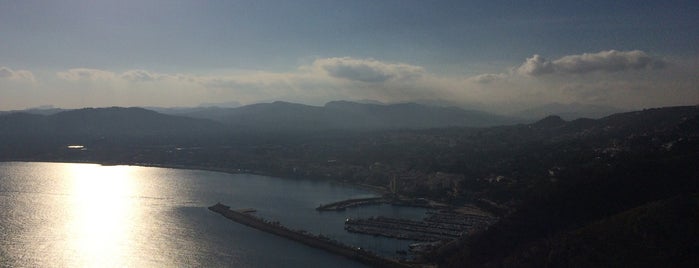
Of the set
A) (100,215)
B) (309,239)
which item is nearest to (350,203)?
(309,239)

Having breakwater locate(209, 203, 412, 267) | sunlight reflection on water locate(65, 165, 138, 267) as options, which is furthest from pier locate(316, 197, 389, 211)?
sunlight reflection on water locate(65, 165, 138, 267)

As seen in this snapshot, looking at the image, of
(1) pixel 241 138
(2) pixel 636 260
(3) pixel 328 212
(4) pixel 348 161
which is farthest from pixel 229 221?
(1) pixel 241 138

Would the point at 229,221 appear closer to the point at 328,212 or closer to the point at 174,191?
Result: the point at 328,212

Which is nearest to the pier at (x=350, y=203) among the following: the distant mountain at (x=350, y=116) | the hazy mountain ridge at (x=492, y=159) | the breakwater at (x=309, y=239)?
the hazy mountain ridge at (x=492, y=159)

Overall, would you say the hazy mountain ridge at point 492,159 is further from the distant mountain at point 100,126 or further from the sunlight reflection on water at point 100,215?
the sunlight reflection on water at point 100,215

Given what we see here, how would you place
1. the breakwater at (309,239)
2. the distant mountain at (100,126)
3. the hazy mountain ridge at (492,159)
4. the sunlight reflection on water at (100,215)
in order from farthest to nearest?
the distant mountain at (100,126), the sunlight reflection on water at (100,215), the breakwater at (309,239), the hazy mountain ridge at (492,159)

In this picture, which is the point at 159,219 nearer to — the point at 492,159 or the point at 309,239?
the point at 309,239
